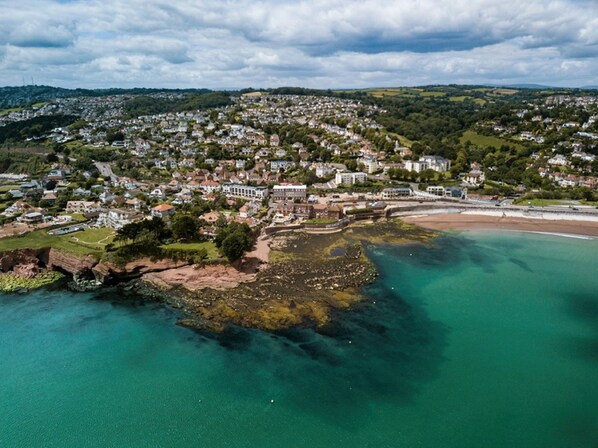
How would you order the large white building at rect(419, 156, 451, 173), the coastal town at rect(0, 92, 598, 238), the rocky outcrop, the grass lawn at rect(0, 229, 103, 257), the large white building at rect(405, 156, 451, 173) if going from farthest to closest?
the large white building at rect(419, 156, 451, 173) → the large white building at rect(405, 156, 451, 173) → the coastal town at rect(0, 92, 598, 238) → the grass lawn at rect(0, 229, 103, 257) → the rocky outcrop

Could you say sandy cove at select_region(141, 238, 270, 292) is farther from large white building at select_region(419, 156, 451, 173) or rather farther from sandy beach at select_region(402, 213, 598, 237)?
large white building at select_region(419, 156, 451, 173)

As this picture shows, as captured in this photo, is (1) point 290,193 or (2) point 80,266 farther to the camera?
(1) point 290,193

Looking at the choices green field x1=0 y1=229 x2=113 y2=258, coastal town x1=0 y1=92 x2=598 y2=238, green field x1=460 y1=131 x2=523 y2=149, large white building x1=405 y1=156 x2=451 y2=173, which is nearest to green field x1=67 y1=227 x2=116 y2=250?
green field x1=0 y1=229 x2=113 y2=258

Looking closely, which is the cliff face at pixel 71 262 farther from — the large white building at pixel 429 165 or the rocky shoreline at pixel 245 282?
the large white building at pixel 429 165

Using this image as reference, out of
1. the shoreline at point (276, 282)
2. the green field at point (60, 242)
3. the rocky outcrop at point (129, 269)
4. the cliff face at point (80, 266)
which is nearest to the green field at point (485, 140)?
the shoreline at point (276, 282)

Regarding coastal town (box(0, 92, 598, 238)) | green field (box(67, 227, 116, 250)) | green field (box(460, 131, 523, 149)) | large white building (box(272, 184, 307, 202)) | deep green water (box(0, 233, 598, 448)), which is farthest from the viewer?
green field (box(460, 131, 523, 149))

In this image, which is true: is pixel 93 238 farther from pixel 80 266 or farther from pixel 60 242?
pixel 80 266

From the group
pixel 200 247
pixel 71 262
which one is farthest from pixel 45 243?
pixel 200 247
